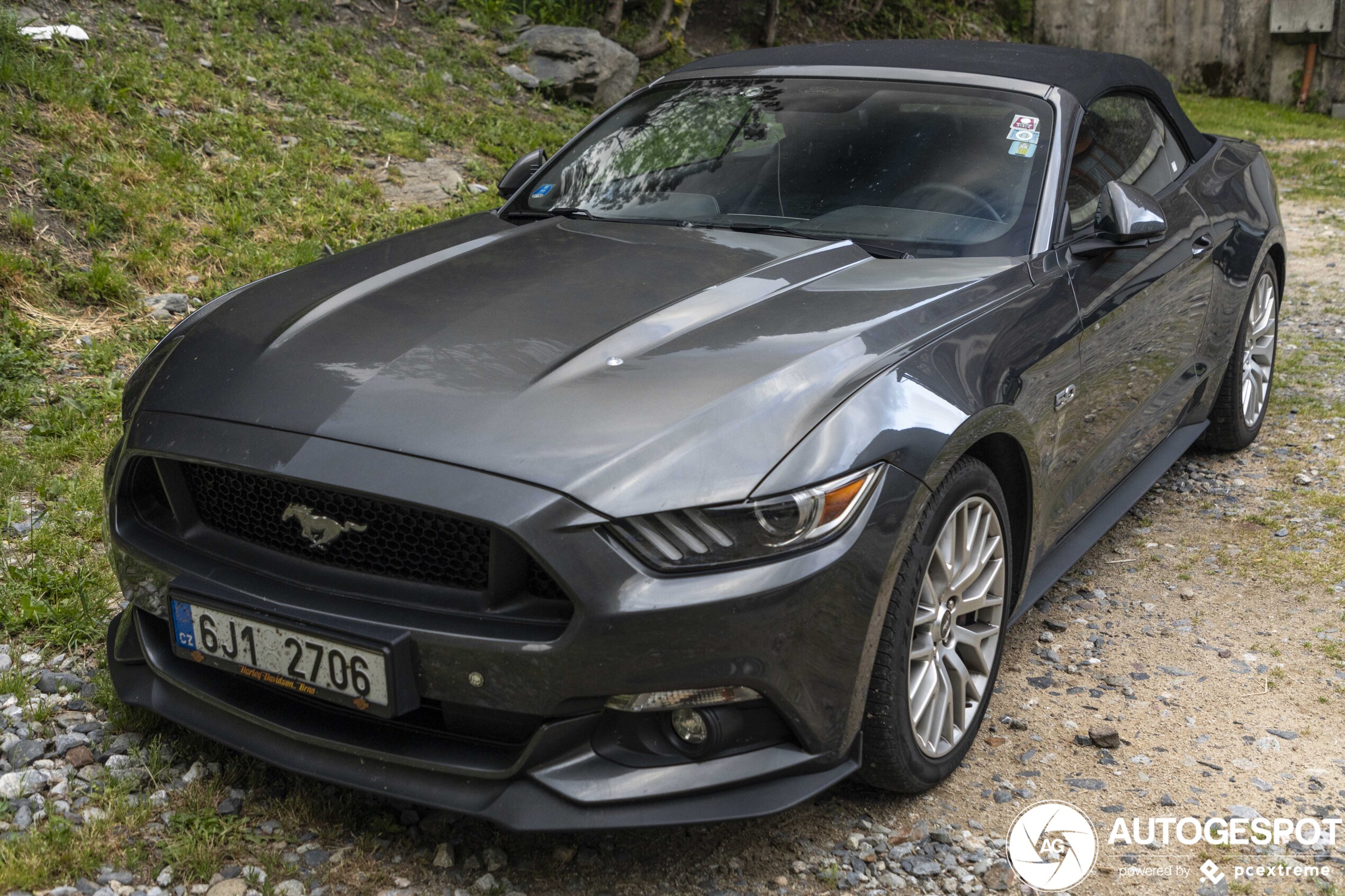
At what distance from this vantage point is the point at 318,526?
7.36 feet

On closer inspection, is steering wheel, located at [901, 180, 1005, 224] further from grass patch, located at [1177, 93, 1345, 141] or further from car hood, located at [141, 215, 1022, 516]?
grass patch, located at [1177, 93, 1345, 141]

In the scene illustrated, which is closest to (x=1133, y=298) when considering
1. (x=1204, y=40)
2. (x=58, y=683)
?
(x=58, y=683)

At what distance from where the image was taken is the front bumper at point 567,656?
6.57ft

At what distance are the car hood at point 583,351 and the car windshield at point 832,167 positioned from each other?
18cm

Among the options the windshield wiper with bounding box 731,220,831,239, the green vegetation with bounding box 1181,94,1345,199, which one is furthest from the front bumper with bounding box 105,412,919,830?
the green vegetation with bounding box 1181,94,1345,199

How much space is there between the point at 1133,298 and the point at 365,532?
220cm

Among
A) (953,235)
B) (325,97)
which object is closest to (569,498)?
(953,235)

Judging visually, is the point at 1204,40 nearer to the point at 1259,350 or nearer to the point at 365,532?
the point at 1259,350

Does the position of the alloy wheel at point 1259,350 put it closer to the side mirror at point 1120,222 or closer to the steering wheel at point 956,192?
the side mirror at point 1120,222

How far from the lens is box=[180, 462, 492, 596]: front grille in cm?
215

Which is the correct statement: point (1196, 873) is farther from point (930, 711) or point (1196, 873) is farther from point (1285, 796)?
point (930, 711)

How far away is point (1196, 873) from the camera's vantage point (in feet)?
7.92

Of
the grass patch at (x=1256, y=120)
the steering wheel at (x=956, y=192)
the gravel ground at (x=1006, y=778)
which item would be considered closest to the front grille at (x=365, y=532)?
the gravel ground at (x=1006, y=778)

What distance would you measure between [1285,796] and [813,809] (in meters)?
1.05
